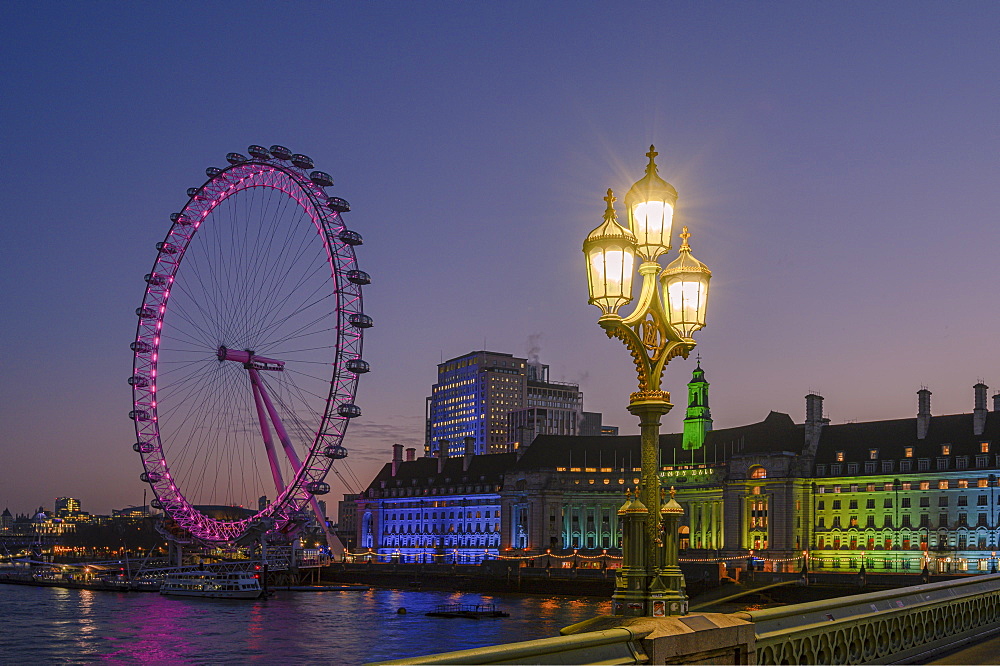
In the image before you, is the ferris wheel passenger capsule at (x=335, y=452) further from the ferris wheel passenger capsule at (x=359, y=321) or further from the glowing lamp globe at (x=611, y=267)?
the glowing lamp globe at (x=611, y=267)

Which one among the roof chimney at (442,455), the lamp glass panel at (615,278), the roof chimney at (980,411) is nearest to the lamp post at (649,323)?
the lamp glass panel at (615,278)

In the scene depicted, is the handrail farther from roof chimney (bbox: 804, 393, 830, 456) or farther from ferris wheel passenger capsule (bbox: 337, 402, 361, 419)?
roof chimney (bbox: 804, 393, 830, 456)

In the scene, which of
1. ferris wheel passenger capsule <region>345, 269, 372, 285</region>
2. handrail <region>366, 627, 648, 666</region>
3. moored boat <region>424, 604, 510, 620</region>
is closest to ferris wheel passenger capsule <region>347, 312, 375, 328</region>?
ferris wheel passenger capsule <region>345, 269, 372, 285</region>

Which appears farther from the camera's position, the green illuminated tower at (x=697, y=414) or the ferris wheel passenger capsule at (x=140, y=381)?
the green illuminated tower at (x=697, y=414)

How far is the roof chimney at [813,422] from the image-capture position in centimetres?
13500

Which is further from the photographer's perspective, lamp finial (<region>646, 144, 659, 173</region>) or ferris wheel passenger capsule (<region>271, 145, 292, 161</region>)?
ferris wheel passenger capsule (<region>271, 145, 292, 161</region>)

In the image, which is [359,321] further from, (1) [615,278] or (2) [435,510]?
(2) [435,510]

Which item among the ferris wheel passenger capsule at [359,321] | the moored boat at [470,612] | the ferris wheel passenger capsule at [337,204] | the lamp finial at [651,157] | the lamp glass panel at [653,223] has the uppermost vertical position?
the ferris wheel passenger capsule at [337,204]

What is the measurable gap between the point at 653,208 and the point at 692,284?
51.5 inches

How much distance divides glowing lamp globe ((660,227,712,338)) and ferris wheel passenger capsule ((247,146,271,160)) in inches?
3012

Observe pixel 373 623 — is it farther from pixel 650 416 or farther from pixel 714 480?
pixel 650 416

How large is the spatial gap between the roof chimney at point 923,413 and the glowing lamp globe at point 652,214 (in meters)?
119

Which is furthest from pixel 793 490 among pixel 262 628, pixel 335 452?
pixel 262 628

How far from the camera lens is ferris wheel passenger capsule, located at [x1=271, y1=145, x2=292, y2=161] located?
88.5 m
